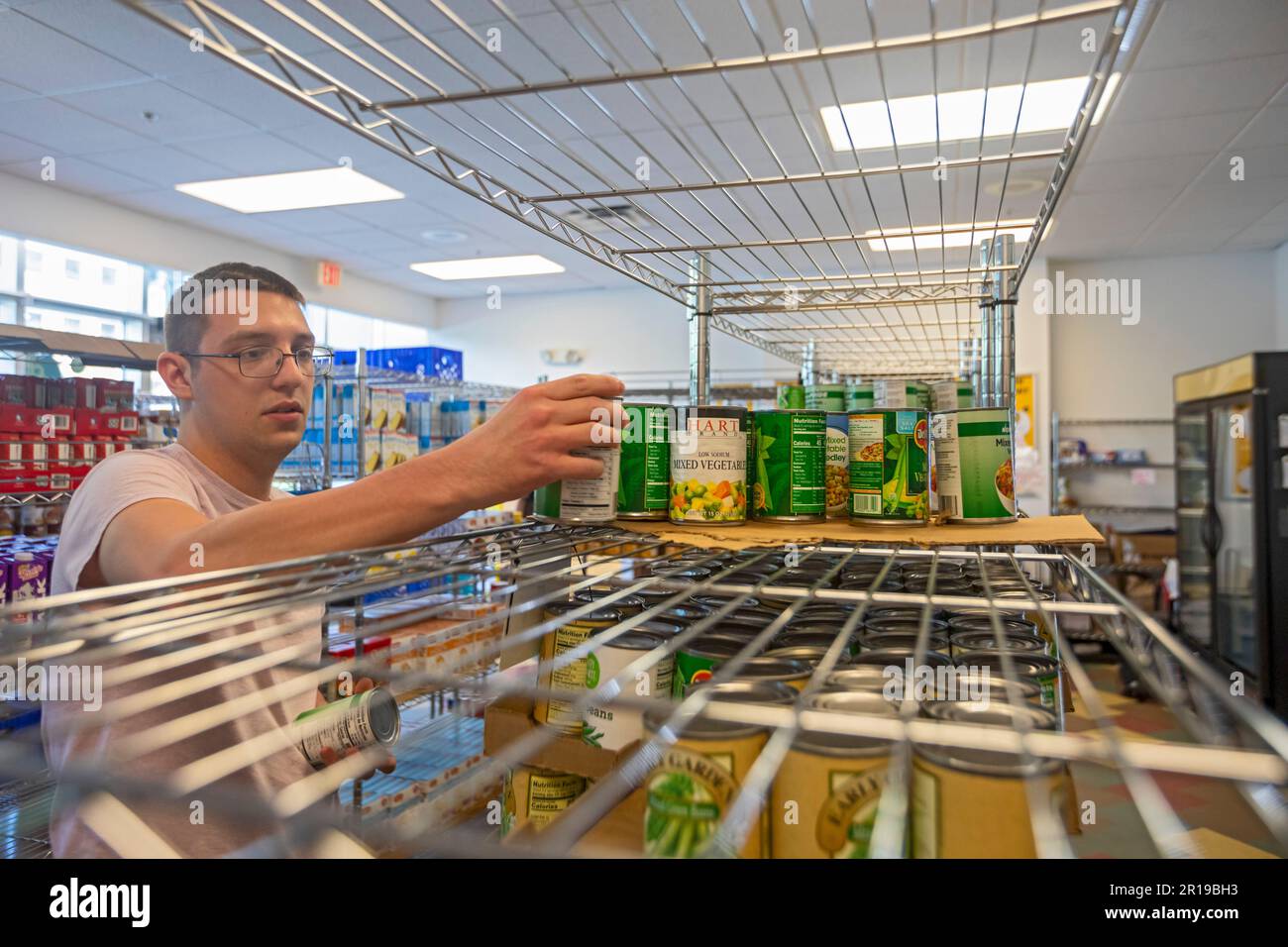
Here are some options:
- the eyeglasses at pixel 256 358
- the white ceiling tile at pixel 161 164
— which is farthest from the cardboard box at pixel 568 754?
the white ceiling tile at pixel 161 164

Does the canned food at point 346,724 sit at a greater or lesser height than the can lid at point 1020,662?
lesser

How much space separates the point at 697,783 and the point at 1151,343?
7132 mm

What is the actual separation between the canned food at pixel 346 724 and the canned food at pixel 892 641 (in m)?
0.46

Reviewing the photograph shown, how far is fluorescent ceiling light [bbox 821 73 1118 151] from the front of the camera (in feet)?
10.8

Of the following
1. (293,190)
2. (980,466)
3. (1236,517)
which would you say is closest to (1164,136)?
(1236,517)

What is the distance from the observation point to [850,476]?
960 millimetres

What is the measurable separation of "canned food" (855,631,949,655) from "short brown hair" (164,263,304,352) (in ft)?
3.35

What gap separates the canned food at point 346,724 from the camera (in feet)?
2.38

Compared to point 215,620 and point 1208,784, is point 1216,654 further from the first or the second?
point 215,620

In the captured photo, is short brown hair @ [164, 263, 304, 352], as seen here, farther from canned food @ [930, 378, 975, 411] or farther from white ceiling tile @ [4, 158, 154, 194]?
white ceiling tile @ [4, 158, 154, 194]

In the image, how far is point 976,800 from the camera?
0.39 meters

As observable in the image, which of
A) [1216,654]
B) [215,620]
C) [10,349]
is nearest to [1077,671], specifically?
[215,620]

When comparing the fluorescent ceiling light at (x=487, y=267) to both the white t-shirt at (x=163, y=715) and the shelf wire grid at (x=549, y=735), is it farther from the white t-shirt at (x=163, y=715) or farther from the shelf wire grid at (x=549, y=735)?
the shelf wire grid at (x=549, y=735)
